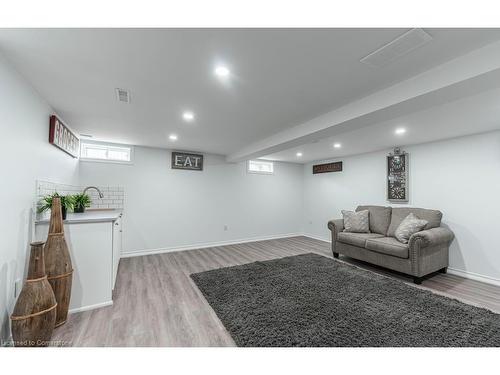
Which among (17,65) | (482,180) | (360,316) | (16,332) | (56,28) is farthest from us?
(482,180)

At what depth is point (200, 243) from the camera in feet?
16.3

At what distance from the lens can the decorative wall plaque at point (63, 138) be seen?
2357 millimetres

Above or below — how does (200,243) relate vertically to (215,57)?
below

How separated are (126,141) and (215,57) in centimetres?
327

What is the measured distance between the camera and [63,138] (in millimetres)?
2736

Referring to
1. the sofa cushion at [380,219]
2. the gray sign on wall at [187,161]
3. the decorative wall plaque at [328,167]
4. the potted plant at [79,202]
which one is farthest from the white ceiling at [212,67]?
the decorative wall plaque at [328,167]

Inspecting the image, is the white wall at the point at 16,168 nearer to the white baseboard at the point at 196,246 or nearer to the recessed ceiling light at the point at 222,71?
the recessed ceiling light at the point at 222,71

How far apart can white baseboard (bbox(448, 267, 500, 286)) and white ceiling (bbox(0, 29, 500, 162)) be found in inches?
97.9

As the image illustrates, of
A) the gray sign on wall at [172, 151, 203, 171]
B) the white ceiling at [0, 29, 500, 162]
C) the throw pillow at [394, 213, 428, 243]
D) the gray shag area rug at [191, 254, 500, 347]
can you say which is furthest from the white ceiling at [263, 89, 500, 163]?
the gray sign on wall at [172, 151, 203, 171]

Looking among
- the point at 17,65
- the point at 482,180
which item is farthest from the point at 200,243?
the point at 482,180

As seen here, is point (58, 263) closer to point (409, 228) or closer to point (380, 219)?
point (409, 228)

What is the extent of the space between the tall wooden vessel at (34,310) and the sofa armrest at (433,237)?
4129 millimetres

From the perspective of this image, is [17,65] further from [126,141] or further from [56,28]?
[126,141]

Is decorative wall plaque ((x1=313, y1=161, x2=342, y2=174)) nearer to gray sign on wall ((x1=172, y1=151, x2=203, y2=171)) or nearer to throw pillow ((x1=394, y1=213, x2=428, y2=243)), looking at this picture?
throw pillow ((x1=394, y1=213, x2=428, y2=243))
